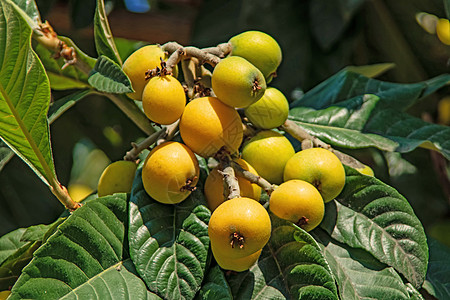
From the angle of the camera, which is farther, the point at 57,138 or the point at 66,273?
the point at 57,138

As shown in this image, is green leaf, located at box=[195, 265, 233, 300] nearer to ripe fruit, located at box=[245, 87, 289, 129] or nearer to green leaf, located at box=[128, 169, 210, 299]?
green leaf, located at box=[128, 169, 210, 299]

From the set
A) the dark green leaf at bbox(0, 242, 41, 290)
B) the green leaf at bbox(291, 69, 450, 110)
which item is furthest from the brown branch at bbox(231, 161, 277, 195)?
the green leaf at bbox(291, 69, 450, 110)

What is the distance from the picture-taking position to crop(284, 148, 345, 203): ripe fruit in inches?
38.3

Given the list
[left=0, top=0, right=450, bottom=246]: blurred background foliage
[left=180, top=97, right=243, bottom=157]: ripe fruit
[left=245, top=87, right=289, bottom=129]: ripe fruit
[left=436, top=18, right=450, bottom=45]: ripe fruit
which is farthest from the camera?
[left=0, top=0, right=450, bottom=246]: blurred background foliage

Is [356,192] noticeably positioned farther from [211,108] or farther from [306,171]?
[211,108]

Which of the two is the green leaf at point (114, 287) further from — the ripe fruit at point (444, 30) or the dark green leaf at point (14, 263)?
the ripe fruit at point (444, 30)

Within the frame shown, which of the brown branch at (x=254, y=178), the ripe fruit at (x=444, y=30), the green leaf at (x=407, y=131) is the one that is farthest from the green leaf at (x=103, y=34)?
the ripe fruit at (x=444, y=30)

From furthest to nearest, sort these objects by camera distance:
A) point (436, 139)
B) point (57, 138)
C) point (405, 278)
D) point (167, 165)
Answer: point (57, 138) → point (436, 139) → point (405, 278) → point (167, 165)

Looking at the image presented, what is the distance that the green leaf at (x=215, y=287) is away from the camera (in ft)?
3.01

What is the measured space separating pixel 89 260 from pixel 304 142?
48 cm

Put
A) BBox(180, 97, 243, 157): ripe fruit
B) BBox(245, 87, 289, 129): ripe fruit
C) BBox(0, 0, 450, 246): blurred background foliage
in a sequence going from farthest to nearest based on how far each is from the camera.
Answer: BBox(0, 0, 450, 246): blurred background foliage < BBox(245, 87, 289, 129): ripe fruit < BBox(180, 97, 243, 157): ripe fruit

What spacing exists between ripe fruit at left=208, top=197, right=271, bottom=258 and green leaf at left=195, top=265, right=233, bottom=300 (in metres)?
0.09

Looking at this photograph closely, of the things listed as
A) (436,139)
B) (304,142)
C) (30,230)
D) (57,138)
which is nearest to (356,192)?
(304,142)

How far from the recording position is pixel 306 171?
0.97m
